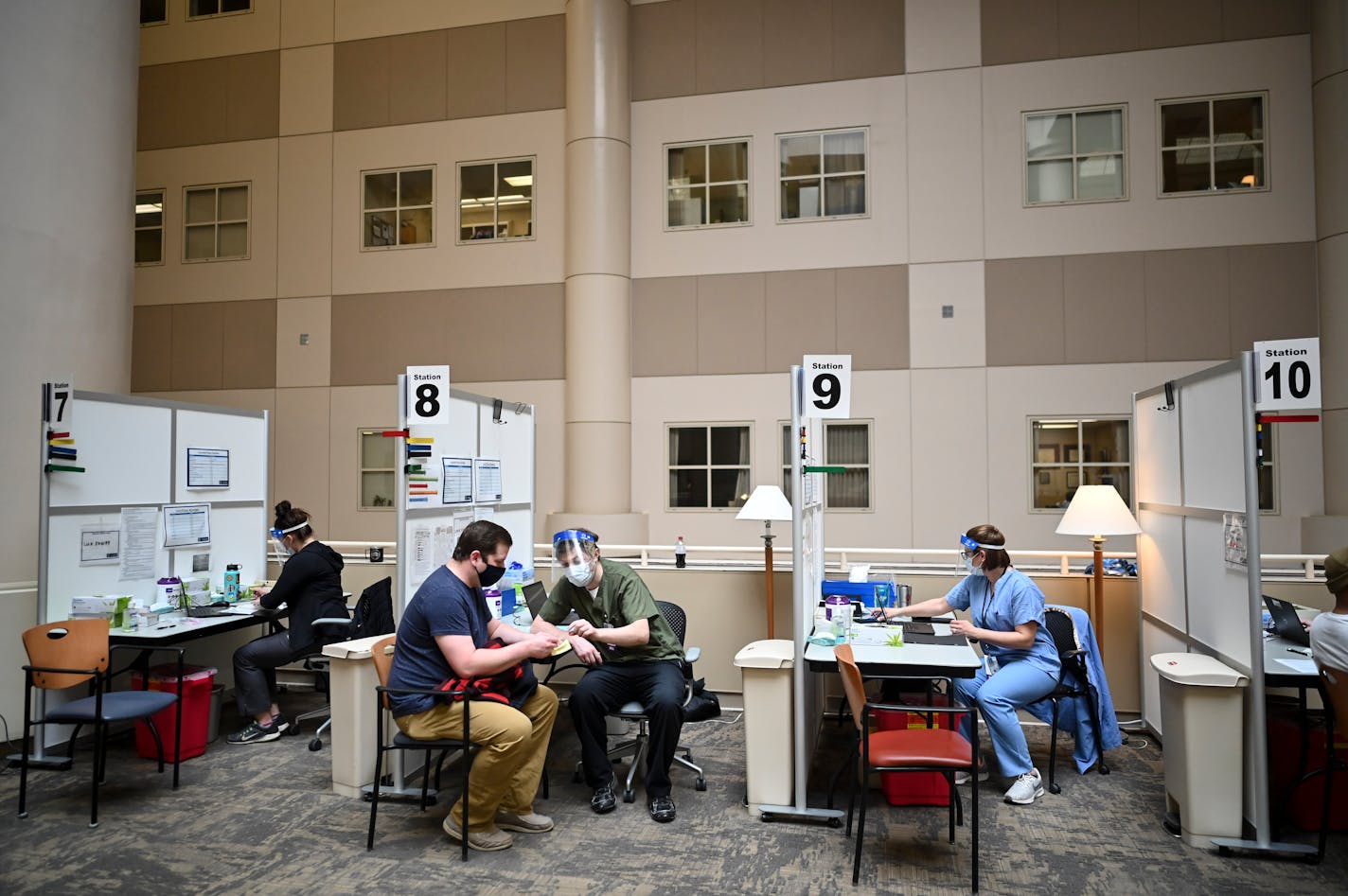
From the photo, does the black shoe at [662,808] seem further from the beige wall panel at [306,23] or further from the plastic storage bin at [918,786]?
the beige wall panel at [306,23]

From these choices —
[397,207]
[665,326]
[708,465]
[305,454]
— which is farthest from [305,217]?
[708,465]

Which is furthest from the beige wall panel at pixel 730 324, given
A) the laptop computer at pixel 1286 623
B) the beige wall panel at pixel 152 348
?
the beige wall panel at pixel 152 348

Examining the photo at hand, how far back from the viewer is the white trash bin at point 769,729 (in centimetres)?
409

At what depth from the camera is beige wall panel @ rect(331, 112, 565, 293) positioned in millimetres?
9055

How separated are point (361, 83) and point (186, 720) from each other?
7333 millimetres

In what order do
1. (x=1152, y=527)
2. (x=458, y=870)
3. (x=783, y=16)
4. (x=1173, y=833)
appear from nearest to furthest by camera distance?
1. (x=458, y=870)
2. (x=1173, y=833)
3. (x=1152, y=527)
4. (x=783, y=16)

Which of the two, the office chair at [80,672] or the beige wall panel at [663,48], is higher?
the beige wall panel at [663,48]

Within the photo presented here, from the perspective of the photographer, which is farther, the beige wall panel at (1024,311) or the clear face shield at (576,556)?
the beige wall panel at (1024,311)

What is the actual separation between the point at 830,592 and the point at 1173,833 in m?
2.13

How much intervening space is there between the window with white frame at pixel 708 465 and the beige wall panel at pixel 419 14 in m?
4.67

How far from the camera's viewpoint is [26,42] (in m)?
5.45

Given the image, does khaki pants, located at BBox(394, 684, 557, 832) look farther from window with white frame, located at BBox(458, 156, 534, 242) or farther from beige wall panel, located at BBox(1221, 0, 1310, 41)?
beige wall panel, located at BBox(1221, 0, 1310, 41)

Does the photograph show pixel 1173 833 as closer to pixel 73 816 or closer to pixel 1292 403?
pixel 1292 403

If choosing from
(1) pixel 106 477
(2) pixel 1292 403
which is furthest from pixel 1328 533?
(1) pixel 106 477
